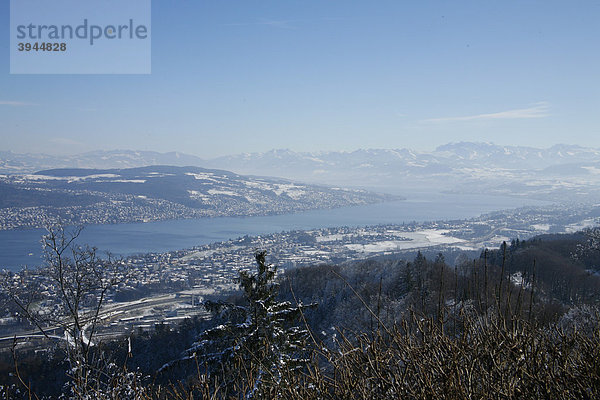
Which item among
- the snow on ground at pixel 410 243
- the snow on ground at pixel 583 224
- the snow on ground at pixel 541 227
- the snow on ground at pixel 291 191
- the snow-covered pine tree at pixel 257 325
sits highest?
the snow-covered pine tree at pixel 257 325

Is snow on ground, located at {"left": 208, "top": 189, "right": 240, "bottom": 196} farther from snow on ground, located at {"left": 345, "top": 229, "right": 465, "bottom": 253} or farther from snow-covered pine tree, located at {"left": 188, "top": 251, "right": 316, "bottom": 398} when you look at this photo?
snow-covered pine tree, located at {"left": 188, "top": 251, "right": 316, "bottom": 398}

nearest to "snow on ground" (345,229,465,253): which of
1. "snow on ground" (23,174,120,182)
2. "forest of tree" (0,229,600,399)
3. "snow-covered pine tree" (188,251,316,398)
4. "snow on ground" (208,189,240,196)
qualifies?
"forest of tree" (0,229,600,399)

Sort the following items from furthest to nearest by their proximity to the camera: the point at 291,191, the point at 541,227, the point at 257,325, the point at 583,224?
the point at 291,191
the point at 541,227
the point at 583,224
the point at 257,325

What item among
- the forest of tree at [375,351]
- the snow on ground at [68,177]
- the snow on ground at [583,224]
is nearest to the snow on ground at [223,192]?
the snow on ground at [68,177]

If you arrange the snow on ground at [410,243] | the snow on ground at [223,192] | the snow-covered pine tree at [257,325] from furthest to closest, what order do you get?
1. the snow on ground at [223,192]
2. the snow on ground at [410,243]
3. the snow-covered pine tree at [257,325]

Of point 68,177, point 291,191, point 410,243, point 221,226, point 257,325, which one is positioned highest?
point 68,177

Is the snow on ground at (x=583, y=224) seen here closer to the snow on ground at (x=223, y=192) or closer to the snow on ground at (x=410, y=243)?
the snow on ground at (x=410, y=243)

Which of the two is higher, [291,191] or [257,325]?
[257,325]

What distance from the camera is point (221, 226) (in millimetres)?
70375

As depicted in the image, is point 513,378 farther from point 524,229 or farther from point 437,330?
point 524,229

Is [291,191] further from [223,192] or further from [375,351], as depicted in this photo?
[375,351]

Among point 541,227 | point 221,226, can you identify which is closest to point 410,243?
point 541,227

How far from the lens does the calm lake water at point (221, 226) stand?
43.2 meters

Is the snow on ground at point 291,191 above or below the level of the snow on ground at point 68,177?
below
